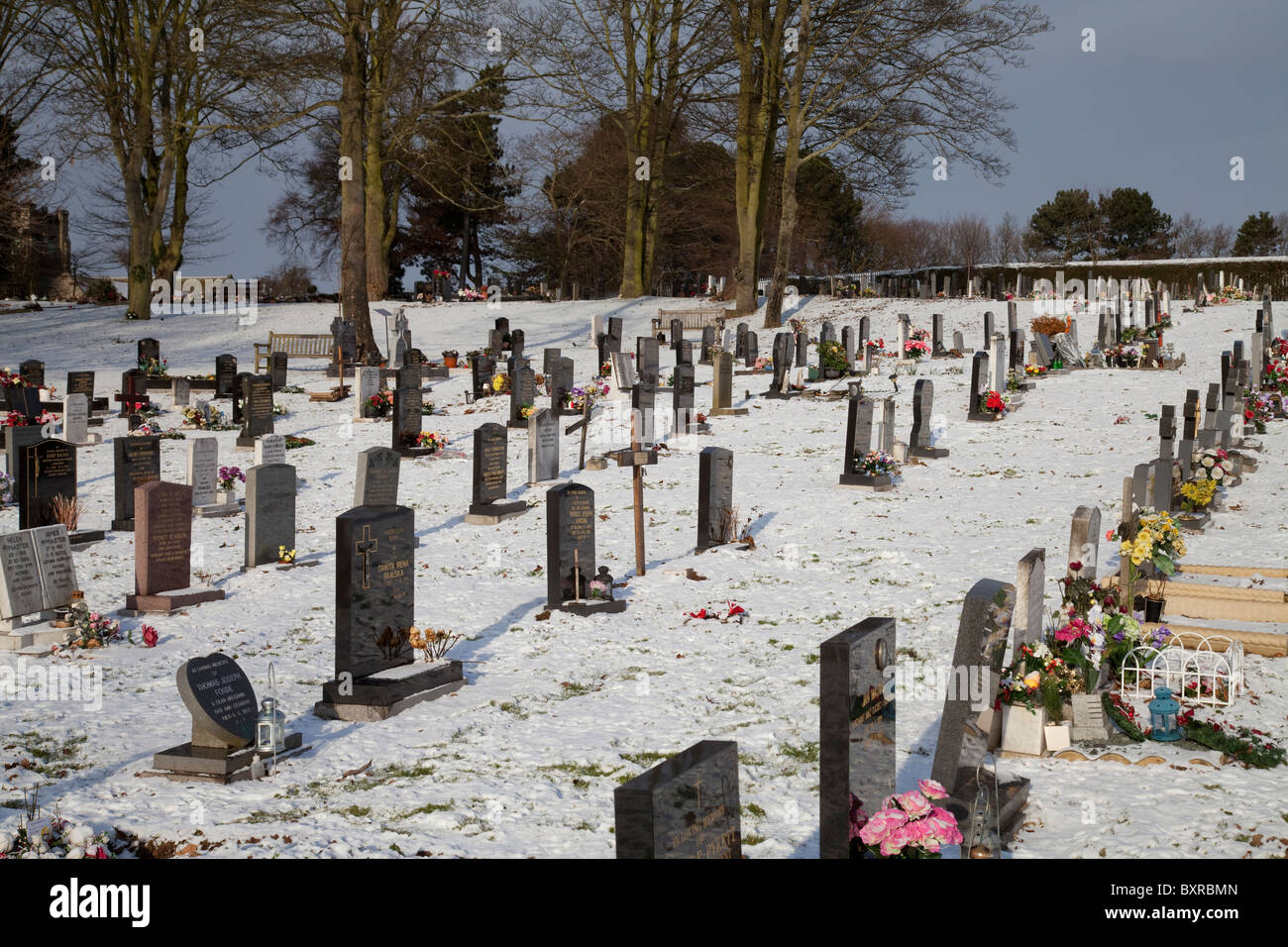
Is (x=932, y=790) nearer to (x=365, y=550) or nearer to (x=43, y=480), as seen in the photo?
(x=365, y=550)

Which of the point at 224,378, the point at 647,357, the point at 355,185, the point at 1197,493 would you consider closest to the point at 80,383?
the point at 224,378

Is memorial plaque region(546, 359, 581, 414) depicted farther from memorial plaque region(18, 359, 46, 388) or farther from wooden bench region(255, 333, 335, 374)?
wooden bench region(255, 333, 335, 374)

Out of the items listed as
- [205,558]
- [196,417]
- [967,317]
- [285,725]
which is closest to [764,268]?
[967,317]

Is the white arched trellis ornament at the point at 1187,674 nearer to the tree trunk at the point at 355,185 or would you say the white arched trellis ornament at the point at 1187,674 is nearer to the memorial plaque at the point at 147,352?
the tree trunk at the point at 355,185

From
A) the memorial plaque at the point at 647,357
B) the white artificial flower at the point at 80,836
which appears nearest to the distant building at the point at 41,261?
the memorial plaque at the point at 647,357

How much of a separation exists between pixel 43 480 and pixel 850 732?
35.9 ft

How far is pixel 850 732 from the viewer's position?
5.36 m

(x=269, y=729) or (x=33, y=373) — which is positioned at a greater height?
(x=33, y=373)

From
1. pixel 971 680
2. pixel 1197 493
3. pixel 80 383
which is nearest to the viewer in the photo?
pixel 971 680

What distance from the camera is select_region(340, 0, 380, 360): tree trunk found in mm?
27266

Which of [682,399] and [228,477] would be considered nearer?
[228,477]

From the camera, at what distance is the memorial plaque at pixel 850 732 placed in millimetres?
5289

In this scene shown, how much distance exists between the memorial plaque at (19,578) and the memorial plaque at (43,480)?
3507 mm
